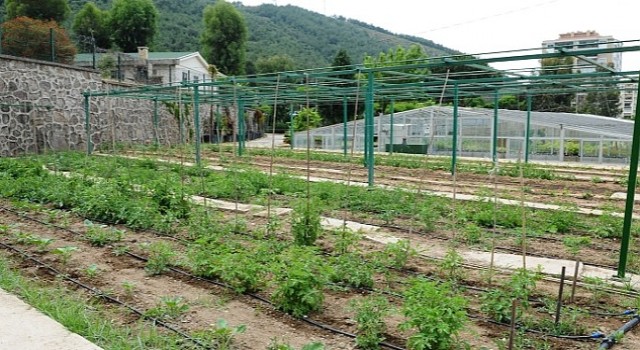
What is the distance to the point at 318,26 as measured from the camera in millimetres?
85750

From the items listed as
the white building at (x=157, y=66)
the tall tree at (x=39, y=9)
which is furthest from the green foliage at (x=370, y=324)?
the tall tree at (x=39, y=9)

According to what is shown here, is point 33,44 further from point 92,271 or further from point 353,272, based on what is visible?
point 353,272

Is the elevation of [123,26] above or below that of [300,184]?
above

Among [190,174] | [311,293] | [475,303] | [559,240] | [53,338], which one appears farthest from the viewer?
[190,174]

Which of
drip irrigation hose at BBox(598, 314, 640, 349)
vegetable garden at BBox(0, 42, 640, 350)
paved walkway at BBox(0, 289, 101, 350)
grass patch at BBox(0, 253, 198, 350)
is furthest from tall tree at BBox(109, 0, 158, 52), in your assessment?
drip irrigation hose at BBox(598, 314, 640, 349)

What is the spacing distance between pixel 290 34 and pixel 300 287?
269 ft

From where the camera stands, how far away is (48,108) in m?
20.5

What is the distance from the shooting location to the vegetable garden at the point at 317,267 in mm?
4285

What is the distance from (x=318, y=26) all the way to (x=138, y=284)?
83.8m

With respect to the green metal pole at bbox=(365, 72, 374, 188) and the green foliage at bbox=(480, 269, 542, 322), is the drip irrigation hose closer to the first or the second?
the green foliage at bbox=(480, 269, 542, 322)

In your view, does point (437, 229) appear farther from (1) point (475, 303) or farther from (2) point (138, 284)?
(2) point (138, 284)

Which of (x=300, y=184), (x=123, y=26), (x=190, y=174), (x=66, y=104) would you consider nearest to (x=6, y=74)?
(x=66, y=104)

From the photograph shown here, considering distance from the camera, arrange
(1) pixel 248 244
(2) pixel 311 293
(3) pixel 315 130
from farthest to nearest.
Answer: (3) pixel 315 130, (1) pixel 248 244, (2) pixel 311 293

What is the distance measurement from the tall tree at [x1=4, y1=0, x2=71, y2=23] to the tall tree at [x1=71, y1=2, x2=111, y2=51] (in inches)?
124
